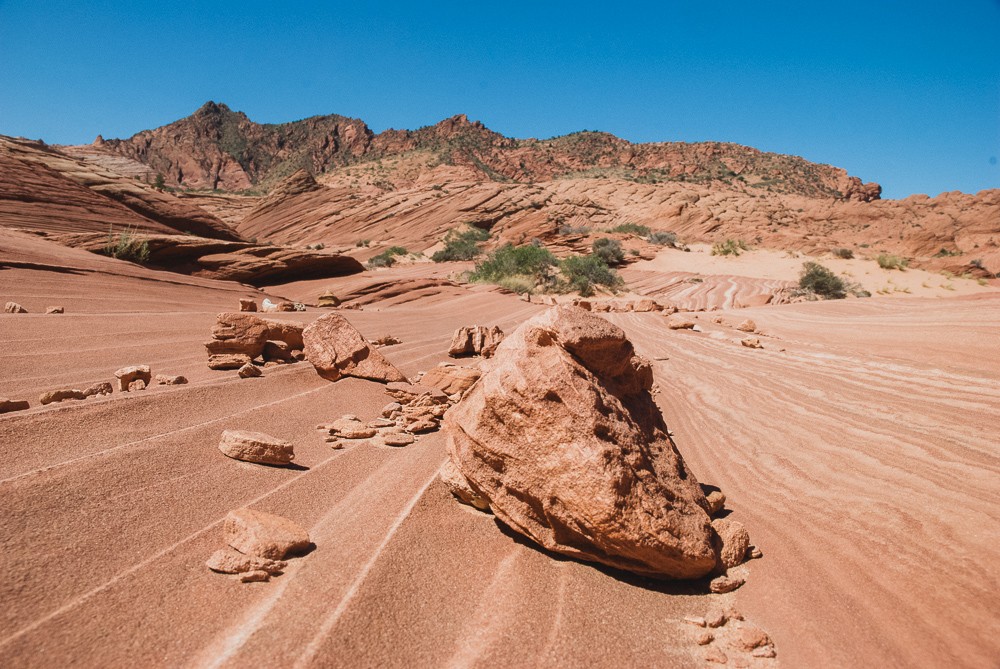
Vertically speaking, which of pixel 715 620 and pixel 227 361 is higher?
pixel 227 361

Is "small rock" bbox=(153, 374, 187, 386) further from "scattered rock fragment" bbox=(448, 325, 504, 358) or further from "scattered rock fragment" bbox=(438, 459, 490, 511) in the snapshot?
"scattered rock fragment" bbox=(448, 325, 504, 358)

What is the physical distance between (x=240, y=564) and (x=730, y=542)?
163 centimetres

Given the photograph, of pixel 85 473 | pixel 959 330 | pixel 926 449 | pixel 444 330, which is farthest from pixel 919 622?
pixel 444 330

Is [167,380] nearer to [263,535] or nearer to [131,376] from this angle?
[131,376]

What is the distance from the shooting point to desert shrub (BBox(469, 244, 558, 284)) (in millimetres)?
15773

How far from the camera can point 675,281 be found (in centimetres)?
1697

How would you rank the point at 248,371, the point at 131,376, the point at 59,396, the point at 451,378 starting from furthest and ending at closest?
the point at 451,378
the point at 248,371
the point at 131,376
the point at 59,396

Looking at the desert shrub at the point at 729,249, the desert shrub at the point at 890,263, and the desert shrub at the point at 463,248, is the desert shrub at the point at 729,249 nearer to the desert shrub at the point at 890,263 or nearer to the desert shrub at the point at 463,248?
the desert shrub at the point at 890,263

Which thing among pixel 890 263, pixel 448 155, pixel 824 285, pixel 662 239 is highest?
pixel 448 155

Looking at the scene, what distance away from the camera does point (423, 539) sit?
5.65 feet

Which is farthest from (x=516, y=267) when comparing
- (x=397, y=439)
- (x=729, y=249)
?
(x=397, y=439)

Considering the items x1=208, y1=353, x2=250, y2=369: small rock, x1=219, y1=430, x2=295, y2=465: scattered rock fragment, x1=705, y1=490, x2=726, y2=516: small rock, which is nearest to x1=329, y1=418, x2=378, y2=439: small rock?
x1=219, y1=430, x2=295, y2=465: scattered rock fragment

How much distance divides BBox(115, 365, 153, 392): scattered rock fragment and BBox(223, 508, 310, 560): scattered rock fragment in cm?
183

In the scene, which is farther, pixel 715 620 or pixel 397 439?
pixel 397 439
